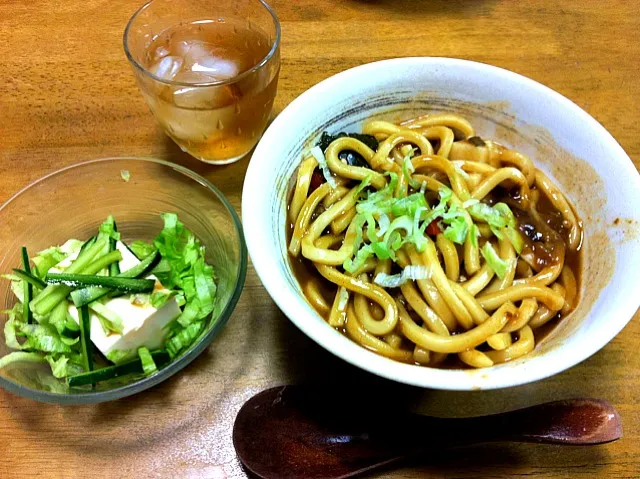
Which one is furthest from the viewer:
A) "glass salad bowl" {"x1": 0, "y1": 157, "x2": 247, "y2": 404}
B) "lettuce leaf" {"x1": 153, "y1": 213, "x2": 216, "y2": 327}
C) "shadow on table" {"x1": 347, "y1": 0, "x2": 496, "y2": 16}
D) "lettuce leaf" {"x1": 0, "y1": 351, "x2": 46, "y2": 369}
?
"shadow on table" {"x1": 347, "y1": 0, "x2": 496, "y2": 16}

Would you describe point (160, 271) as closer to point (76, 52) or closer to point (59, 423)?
point (59, 423)

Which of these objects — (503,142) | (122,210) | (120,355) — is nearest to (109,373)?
(120,355)

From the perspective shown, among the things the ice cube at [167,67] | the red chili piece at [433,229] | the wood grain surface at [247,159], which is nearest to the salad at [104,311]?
the wood grain surface at [247,159]

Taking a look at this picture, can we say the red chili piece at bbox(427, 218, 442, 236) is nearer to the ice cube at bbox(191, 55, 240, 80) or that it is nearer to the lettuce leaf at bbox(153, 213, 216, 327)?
the lettuce leaf at bbox(153, 213, 216, 327)

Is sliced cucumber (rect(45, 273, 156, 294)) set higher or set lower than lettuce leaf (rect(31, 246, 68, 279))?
higher

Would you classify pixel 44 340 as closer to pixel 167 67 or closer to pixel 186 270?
pixel 186 270

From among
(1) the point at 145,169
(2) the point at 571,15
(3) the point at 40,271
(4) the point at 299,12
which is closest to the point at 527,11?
(2) the point at 571,15

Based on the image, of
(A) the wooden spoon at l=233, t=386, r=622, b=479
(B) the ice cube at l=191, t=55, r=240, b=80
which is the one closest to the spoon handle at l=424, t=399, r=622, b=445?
(A) the wooden spoon at l=233, t=386, r=622, b=479
